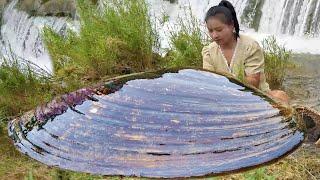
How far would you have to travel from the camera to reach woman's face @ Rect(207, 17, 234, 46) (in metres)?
2.78

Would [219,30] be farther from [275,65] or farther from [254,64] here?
[275,65]

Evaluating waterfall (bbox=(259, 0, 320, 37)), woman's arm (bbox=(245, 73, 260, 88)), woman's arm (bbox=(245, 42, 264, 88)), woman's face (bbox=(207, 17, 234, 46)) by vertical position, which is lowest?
woman's arm (bbox=(245, 73, 260, 88))

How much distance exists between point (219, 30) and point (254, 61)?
45 centimetres

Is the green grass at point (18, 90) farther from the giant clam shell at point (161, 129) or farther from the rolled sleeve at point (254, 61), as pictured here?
the giant clam shell at point (161, 129)

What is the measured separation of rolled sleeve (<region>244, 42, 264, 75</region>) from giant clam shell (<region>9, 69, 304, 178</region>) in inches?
50.7

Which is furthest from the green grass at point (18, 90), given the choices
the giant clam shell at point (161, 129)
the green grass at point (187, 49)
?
the giant clam shell at point (161, 129)

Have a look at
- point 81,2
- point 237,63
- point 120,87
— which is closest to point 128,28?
point 81,2

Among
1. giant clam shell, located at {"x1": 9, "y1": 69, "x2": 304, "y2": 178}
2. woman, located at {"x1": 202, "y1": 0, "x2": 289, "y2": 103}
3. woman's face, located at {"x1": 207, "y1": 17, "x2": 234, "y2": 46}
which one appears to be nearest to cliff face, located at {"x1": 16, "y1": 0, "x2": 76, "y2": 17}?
woman, located at {"x1": 202, "y1": 0, "x2": 289, "y2": 103}

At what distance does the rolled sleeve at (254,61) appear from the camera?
3.15 m

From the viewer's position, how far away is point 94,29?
18.3 ft

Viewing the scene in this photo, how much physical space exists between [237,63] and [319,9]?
5098 mm

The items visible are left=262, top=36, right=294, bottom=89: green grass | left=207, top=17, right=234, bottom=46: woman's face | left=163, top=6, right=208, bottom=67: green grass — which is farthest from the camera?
left=262, top=36, right=294, bottom=89: green grass

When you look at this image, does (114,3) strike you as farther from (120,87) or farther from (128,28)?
(120,87)

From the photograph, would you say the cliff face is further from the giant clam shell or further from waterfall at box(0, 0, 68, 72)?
the giant clam shell
